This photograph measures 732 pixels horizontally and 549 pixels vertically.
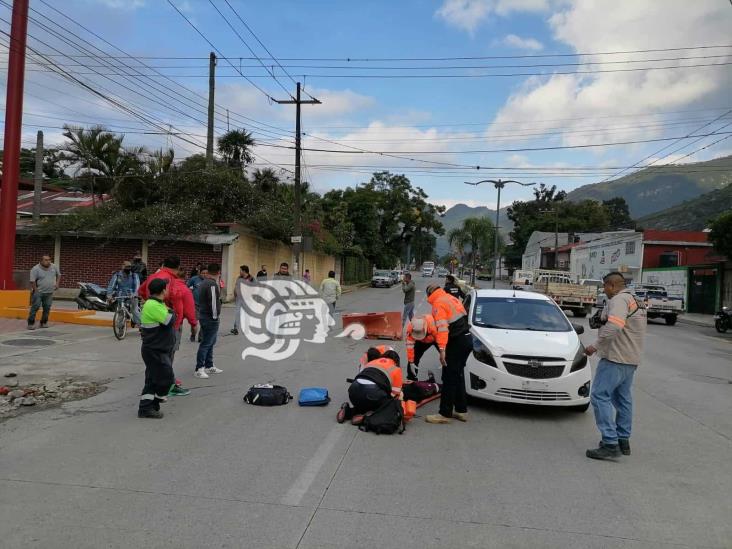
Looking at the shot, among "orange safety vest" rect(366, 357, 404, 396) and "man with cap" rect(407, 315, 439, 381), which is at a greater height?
"man with cap" rect(407, 315, 439, 381)

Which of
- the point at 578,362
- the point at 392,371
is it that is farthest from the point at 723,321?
the point at 392,371

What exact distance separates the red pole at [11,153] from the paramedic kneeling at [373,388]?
13.7 meters

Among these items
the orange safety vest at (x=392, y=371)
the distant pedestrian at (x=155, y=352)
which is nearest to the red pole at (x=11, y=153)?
the distant pedestrian at (x=155, y=352)

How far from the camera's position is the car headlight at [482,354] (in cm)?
713

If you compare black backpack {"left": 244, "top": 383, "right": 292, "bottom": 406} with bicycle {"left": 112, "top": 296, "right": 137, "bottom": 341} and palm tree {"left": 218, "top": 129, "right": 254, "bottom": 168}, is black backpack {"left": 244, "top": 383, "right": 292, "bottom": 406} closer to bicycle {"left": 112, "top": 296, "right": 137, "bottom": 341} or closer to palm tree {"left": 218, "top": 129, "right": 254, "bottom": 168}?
bicycle {"left": 112, "top": 296, "right": 137, "bottom": 341}

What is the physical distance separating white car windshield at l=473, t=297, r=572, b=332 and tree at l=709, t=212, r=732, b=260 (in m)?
23.4

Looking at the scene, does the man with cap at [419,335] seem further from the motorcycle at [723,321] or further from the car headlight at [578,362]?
the motorcycle at [723,321]

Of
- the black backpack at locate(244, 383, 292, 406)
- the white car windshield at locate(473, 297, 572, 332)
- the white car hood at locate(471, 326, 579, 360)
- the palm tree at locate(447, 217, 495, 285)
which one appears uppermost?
the palm tree at locate(447, 217, 495, 285)

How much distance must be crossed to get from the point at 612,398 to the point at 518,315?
288cm

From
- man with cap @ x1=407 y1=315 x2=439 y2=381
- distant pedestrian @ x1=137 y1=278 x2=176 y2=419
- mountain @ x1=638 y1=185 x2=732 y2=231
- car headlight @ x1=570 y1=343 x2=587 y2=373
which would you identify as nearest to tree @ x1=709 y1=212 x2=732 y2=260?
car headlight @ x1=570 y1=343 x2=587 y2=373

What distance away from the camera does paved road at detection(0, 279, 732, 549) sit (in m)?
3.84

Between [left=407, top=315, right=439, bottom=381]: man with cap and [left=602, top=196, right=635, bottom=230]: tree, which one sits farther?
[left=602, top=196, right=635, bottom=230]: tree

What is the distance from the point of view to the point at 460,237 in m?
85.1

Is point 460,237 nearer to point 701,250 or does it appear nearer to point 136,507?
point 701,250
